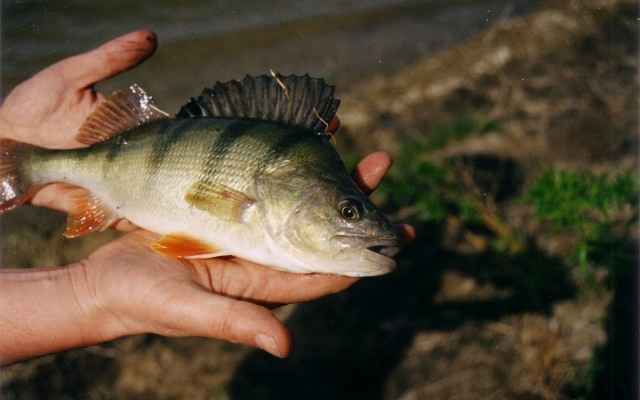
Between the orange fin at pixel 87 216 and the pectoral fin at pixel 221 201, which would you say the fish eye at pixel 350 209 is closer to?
the pectoral fin at pixel 221 201

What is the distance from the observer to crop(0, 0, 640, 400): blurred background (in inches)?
141

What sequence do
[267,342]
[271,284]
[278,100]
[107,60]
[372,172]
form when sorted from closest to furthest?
[267,342]
[271,284]
[278,100]
[372,172]
[107,60]

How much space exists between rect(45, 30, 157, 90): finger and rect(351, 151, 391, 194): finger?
1.92 m

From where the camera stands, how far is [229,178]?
288 centimetres

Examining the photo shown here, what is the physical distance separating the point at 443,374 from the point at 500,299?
29.8 inches

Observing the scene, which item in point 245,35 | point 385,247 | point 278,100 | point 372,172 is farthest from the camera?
point 245,35

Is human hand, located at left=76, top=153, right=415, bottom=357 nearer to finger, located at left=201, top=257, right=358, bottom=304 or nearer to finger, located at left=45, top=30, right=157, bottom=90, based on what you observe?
finger, located at left=201, top=257, right=358, bottom=304

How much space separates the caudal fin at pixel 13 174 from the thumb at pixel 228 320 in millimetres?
1674

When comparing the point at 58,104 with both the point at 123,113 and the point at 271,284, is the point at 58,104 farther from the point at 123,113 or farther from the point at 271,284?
the point at 271,284

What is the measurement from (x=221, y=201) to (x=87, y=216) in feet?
3.60

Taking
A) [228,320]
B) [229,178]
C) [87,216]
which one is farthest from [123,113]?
[228,320]

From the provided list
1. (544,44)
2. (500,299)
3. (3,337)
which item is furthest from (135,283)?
(544,44)

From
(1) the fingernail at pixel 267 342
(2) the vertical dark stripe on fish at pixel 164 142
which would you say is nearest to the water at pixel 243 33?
(2) the vertical dark stripe on fish at pixel 164 142

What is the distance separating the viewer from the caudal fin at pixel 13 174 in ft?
11.5
